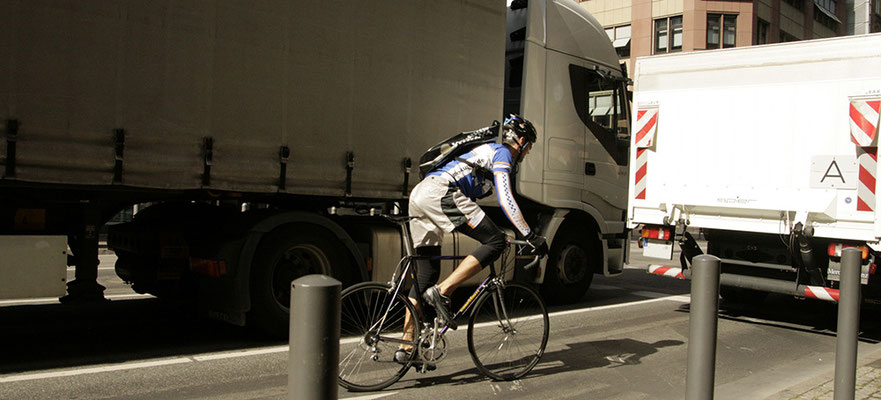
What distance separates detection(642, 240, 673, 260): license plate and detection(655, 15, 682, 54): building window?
33.5m

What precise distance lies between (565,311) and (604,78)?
118 inches

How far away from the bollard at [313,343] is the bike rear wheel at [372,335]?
2.35 meters

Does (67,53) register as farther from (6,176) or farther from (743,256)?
(743,256)

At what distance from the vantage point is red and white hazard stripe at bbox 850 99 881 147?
6.96 meters

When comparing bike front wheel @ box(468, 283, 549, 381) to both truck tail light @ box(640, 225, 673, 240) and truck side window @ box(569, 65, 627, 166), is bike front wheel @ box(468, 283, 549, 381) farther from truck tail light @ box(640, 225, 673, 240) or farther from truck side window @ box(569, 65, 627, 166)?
truck side window @ box(569, 65, 627, 166)

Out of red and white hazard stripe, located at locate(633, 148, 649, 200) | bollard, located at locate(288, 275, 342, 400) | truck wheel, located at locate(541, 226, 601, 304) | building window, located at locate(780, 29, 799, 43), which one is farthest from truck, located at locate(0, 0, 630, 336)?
building window, located at locate(780, 29, 799, 43)

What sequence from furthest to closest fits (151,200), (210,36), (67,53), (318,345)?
(151,200)
(210,36)
(67,53)
(318,345)

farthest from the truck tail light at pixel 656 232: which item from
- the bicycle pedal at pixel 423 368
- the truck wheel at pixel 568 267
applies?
the bicycle pedal at pixel 423 368

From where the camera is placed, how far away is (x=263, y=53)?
6047 mm

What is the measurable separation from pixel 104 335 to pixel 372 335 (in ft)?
10.1

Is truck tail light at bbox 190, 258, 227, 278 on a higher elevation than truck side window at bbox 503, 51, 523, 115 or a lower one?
lower

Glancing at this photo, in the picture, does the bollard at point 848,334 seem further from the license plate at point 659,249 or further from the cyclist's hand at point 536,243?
the license plate at point 659,249

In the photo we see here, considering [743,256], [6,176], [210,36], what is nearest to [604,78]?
[743,256]

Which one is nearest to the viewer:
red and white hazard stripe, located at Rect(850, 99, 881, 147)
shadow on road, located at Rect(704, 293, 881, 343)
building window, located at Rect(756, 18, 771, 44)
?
red and white hazard stripe, located at Rect(850, 99, 881, 147)
